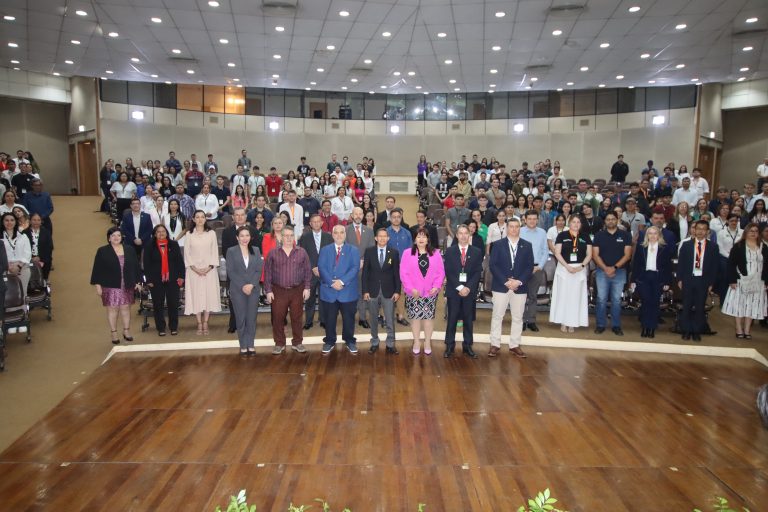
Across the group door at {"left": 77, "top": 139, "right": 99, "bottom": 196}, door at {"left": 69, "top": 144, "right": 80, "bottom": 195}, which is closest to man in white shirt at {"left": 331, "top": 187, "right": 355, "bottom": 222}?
door at {"left": 77, "top": 139, "right": 99, "bottom": 196}

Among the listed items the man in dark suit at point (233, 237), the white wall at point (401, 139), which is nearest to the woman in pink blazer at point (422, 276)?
the man in dark suit at point (233, 237)

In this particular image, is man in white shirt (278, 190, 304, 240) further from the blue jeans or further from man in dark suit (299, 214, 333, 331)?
the blue jeans

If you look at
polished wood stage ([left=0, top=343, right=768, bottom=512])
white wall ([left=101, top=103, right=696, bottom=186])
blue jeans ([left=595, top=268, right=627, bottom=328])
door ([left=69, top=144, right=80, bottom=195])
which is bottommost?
polished wood stage ([left=0, top=343, right=768, bottom=512])

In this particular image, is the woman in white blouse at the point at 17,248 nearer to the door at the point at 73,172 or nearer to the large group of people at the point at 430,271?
the large group of people at the point at 430,271

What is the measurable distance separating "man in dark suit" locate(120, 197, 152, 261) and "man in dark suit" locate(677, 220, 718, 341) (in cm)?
762

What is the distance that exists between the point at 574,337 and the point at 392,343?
8.24 ft

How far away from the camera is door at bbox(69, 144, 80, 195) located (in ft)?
73.5

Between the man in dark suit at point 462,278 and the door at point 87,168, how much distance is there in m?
19.6

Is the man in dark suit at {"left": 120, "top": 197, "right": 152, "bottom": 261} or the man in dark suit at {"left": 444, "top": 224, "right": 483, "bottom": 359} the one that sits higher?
the man in dark suit at {"left": 120, "top": 197, "right": 152, "bottom": 261}

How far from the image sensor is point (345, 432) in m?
4.68

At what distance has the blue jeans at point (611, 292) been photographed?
295 inches

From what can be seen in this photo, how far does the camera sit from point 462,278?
22.0ft

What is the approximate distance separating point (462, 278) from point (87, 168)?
67.2ft

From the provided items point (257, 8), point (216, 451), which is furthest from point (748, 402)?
point (257, 8)
